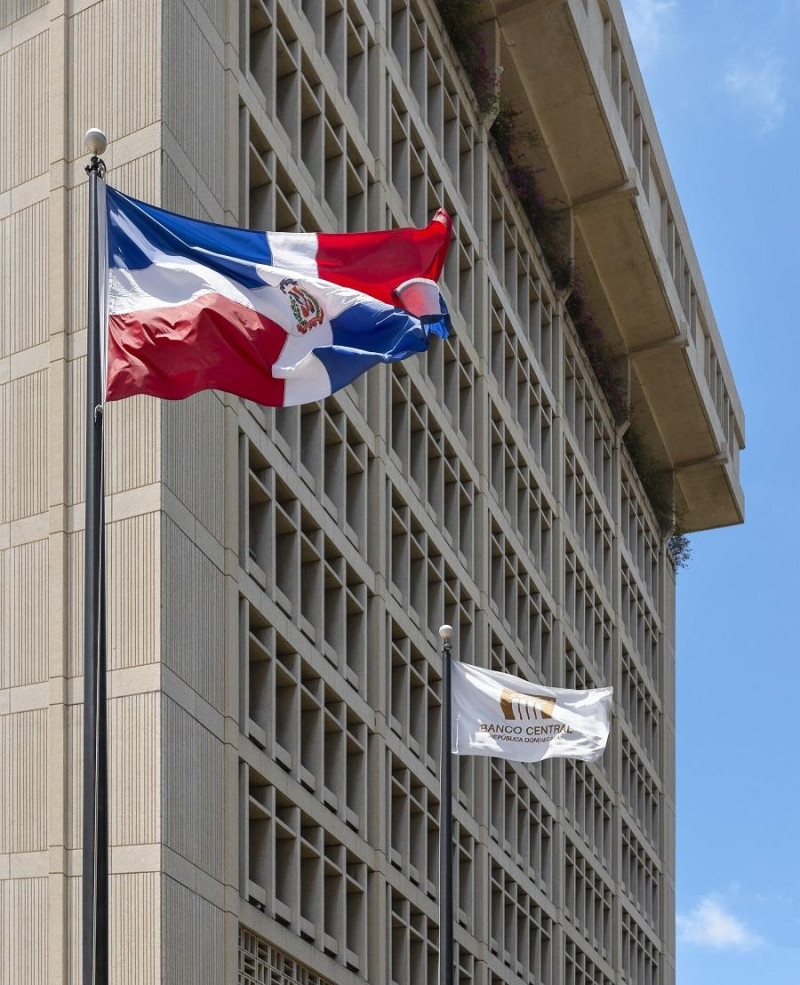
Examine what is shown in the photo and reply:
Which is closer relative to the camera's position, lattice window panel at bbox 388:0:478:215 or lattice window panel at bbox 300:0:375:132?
lattice window panel at bbox 300:0:375:132

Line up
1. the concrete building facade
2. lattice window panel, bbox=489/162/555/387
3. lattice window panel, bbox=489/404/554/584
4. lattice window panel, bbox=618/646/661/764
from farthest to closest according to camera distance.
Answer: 1. lattice window panel, bbox=618/646/661/764
2. lattice window panel, bbox=489/162/555/387
3. lattice window panel, bbox=489/404/554/584
4. the concrete building facade

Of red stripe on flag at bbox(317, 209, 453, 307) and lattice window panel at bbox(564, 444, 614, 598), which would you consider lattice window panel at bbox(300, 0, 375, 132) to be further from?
lattice window panel at bbox(564, 444, 614, 598)

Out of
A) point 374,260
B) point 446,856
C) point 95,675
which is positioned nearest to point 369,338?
point 374,260

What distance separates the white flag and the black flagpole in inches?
463

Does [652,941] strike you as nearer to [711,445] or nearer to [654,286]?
[711,445]

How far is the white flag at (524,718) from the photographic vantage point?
2981 centimetres

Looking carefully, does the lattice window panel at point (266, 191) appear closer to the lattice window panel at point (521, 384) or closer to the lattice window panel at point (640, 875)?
the lattice window panel at point (521, 384)

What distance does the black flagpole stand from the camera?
1719cm

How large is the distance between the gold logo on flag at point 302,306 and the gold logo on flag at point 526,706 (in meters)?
9.94

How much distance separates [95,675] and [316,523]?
18.0 meters

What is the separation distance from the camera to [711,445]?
71.0 m

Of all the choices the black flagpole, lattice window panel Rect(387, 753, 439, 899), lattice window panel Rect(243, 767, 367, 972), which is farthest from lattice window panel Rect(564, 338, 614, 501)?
the black flagpole

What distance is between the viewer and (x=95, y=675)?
18.0m

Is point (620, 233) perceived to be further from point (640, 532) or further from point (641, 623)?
point (641, 623)
